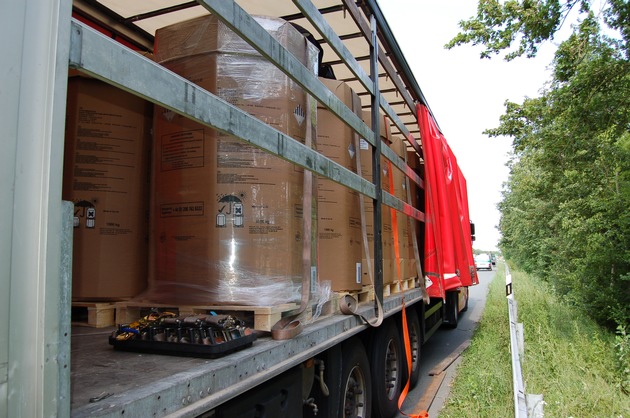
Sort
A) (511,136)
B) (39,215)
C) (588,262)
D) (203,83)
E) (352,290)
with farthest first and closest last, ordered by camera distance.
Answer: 1. (511,136)
2. (588,262)
3. (352,290)
4. (203,83)
5. (39,215)

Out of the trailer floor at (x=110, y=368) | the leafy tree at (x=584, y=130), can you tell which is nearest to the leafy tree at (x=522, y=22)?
the leafy tree at (x=584, y=130)

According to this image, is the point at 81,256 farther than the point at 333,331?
No

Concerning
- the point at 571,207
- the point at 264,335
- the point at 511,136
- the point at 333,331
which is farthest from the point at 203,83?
the point at 571,207

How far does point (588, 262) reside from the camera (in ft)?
31.2

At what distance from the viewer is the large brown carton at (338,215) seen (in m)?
3.31

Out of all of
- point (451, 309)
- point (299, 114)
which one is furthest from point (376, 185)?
point (451, 309)

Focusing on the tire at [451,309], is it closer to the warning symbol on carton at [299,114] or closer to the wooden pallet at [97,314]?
the warning symbol on carton at [299,114]

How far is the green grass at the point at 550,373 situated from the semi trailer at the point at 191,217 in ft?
3.22

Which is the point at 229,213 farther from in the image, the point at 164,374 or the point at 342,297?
the point at 342,297

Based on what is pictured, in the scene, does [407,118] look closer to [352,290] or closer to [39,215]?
[352,290]

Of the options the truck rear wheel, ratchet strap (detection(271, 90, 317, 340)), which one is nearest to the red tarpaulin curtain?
the truck rear wheel

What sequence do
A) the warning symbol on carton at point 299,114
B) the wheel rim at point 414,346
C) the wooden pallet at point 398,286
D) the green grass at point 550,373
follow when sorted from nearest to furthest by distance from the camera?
the warning symbol on carton at point 299,114
the wooden pallet at point 398,286
the green grass at point 550,373
the wheel rim at point 414,346

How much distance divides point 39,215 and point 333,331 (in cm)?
208

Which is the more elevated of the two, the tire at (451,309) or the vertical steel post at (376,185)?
the vertical steel post at (376,185)
